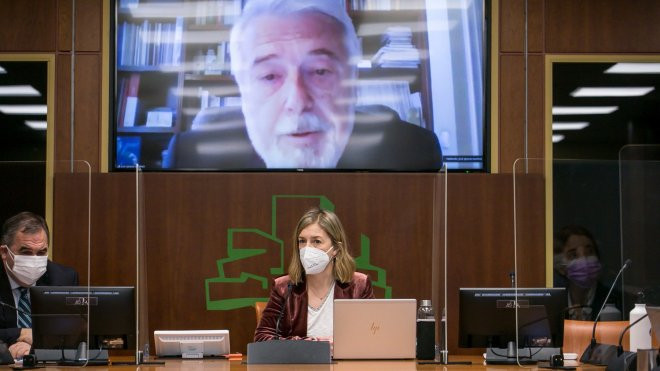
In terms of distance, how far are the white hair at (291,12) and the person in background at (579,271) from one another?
1818mm

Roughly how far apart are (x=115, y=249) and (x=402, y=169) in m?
1.92

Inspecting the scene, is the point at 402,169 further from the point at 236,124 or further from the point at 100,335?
the point at 100,335

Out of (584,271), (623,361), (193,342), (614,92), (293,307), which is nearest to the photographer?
(623,361)

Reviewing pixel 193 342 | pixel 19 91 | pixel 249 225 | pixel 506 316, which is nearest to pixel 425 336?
pixel 506 316

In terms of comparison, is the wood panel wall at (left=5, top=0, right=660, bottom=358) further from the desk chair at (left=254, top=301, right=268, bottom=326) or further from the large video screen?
the desk chair at (left=254, top=301, right=268, bottom=326)

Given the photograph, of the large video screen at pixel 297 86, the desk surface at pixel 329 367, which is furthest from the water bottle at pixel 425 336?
the large video screen at pixel 297 86

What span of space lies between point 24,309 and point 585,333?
3.00 meters

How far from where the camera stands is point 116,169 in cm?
679

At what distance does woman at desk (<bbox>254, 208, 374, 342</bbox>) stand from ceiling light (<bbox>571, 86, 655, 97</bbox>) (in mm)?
2409

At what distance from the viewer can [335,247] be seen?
18.1 feet

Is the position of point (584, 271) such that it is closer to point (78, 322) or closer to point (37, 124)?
point (78, 322)

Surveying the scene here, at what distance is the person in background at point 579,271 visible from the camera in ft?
18.6

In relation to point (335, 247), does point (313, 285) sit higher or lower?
lower

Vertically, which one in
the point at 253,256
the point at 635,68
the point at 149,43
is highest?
the point at 149,43
